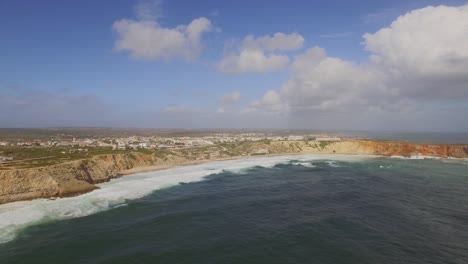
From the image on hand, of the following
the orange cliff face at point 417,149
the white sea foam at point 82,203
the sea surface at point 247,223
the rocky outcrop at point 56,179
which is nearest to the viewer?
the sea surface at point 247,223

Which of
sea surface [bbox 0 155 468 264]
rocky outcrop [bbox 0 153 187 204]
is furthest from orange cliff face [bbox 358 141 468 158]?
rocky outcrop [bbox 0 153 187 204]

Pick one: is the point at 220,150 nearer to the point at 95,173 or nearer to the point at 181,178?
the point at 181,178

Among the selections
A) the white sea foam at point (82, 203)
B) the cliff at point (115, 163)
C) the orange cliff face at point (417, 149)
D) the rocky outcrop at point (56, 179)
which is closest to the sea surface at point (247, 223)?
the white sea foam at point (82, 203)

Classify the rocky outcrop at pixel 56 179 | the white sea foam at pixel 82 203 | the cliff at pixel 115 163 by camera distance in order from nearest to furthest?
the white sea foam at pixel 82 203, the rocky outcrop at pixel 56 179, the cliff at pixel 115 163

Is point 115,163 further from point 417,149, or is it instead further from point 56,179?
point 417,149

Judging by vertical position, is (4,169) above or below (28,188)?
above

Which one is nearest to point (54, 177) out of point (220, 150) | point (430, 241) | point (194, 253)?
point (194, 253)

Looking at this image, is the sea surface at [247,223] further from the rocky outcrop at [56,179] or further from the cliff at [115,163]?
the cliff at [115,163]

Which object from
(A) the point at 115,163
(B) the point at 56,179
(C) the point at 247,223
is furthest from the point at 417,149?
(B) the point at 56,179
